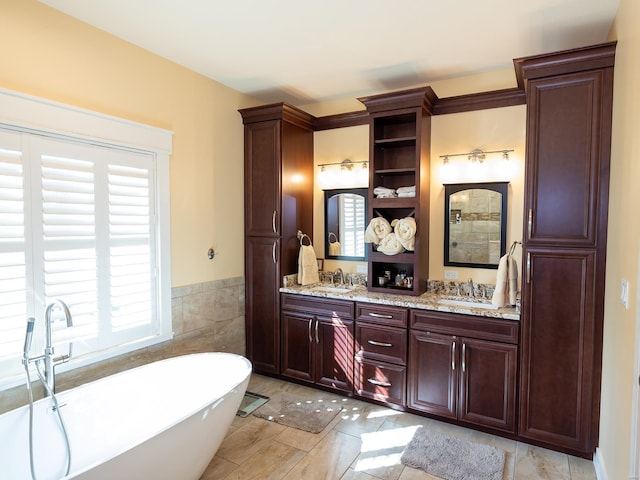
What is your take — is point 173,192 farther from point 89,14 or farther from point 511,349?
point 511,349

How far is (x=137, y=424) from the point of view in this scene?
2289mm

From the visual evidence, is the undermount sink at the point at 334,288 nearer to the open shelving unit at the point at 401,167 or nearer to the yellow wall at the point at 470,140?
the open shelving unit at the point at 401,167

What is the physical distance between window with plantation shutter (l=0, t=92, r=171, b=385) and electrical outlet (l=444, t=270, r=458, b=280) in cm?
239

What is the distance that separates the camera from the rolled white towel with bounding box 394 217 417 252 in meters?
3.14

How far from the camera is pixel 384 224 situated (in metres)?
3.32

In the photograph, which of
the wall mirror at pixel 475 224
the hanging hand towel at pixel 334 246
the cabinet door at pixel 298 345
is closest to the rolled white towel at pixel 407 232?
the wall mirror at pixel 475 224

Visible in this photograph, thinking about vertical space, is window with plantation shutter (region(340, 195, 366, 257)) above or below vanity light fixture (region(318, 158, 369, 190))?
below

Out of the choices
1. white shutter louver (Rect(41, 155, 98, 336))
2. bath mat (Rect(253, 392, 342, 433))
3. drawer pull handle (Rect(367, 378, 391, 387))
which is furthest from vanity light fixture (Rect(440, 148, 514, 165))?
white shutter louver (Rect(41, 155, 98, 336))

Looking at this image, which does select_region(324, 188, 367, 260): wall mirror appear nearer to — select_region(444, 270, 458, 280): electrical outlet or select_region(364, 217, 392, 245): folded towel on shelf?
select_region(364, 217, 392, 245): folded towel on shelf

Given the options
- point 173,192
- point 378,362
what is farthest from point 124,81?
point 378,362

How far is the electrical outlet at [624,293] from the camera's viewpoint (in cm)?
176

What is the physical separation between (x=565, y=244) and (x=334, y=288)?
6.40 ft

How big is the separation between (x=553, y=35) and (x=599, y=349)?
6.91ft

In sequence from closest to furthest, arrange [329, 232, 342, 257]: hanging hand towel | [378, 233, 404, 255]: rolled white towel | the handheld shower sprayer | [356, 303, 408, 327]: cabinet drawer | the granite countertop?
the handheld shower sprayer, the granite countertop, [356, 303, 408, 327]: cabinet drawer, [378, 233, 404, 255]: rolled white towel, [329, 232, 342, 257]: hanging hand towel
